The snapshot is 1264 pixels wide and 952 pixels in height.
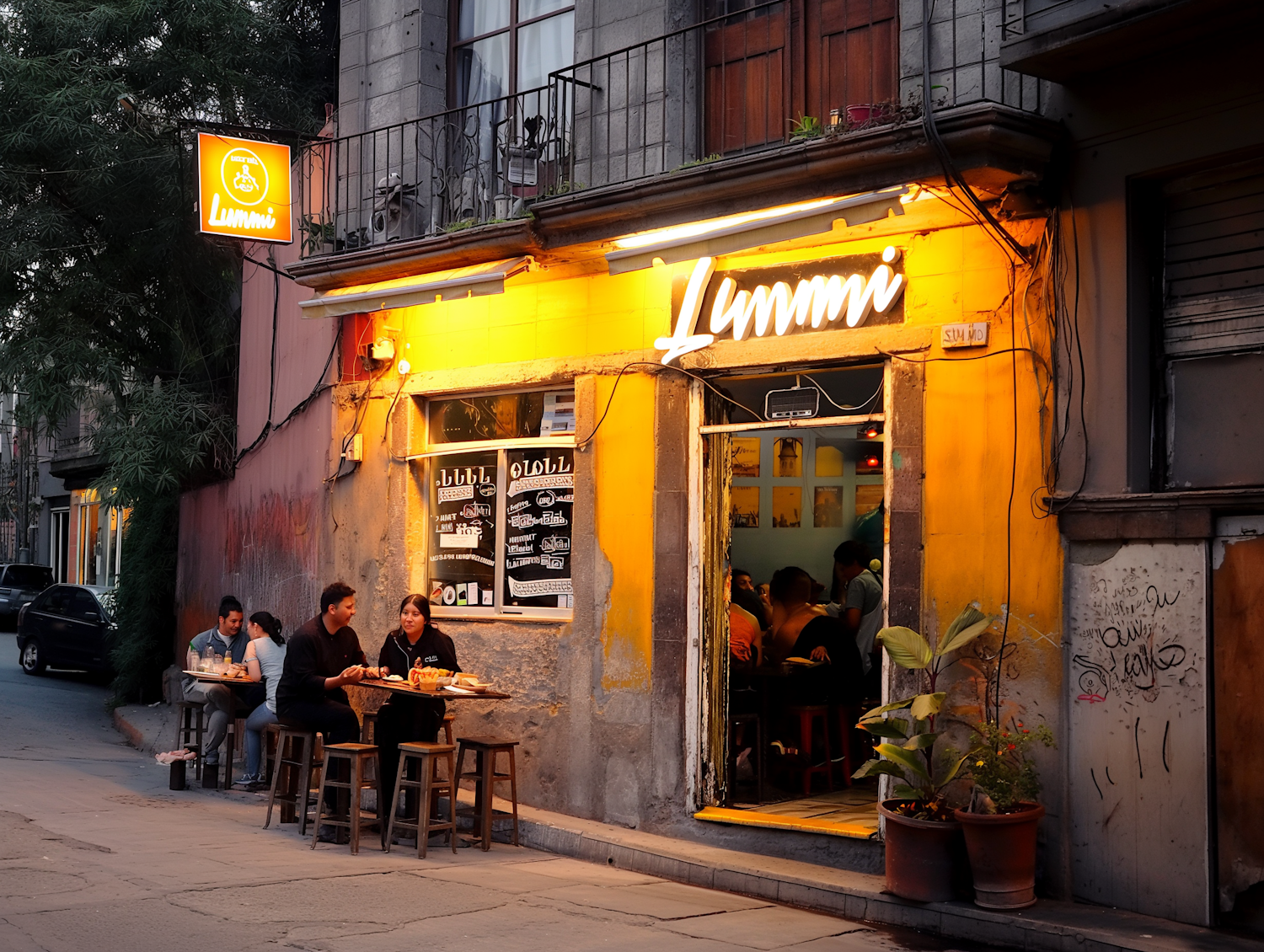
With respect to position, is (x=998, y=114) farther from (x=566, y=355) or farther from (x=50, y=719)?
(x=50, y=719)

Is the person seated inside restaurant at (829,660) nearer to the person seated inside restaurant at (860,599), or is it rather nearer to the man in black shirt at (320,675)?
the person seated inside restaurant at (860,599)

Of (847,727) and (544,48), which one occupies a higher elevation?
(544,48)

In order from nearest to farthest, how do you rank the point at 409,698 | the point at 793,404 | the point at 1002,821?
Answer: the point at 1002,821
the point at 793,404
the point at 409,698

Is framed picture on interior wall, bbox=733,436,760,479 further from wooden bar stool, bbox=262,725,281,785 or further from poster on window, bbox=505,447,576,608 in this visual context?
wooden bar stool, bbox=262,725,281,785

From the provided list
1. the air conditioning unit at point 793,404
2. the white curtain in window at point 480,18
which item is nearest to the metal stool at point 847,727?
the air conditioning unit at point 793,404

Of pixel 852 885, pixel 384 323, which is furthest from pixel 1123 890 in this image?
pixel 384 323

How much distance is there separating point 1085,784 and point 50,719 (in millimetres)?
13042

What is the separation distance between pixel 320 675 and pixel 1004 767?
483 cm

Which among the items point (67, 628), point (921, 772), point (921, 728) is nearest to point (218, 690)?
point (921, 728)

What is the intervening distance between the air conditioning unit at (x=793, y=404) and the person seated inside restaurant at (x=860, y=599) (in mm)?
2141

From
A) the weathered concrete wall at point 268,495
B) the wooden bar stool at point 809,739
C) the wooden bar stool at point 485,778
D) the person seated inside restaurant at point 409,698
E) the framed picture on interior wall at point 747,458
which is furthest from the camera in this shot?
the framed picture on interior wall at point 747,458

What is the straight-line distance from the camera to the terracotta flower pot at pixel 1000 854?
293 inches

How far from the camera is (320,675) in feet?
32.4

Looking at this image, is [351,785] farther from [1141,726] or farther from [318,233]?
[318,233]
